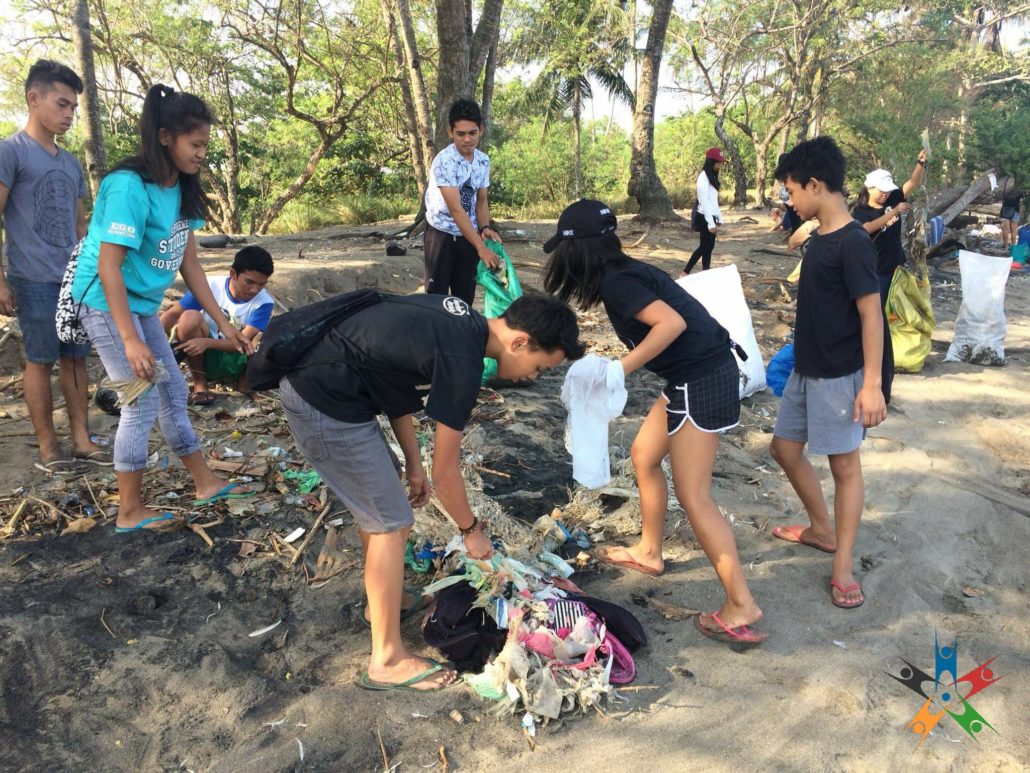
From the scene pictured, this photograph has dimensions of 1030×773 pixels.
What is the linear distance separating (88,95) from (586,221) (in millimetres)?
5386

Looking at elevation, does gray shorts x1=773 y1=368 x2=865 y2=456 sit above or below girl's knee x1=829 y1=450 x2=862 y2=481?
above

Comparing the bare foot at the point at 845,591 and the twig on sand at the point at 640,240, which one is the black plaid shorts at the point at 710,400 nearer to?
the bare foot at the point at 845,591

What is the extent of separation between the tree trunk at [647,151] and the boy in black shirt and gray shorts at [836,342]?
11246 millimetres

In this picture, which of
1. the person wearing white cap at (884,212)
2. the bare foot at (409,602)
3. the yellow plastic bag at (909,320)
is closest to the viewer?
the bare foot at (409,602)

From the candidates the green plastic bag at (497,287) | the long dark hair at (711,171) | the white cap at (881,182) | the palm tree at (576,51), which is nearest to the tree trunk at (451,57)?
the long dark hair at (711,171)

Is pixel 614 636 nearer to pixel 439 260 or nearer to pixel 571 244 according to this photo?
pixel 571 244

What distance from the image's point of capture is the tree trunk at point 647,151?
13320mm

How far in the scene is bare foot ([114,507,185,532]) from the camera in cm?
312

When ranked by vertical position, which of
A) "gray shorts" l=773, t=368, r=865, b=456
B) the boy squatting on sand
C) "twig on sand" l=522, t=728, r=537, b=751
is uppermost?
the boy squatting on sand

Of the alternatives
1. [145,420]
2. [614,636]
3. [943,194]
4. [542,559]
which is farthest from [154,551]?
[943,194]

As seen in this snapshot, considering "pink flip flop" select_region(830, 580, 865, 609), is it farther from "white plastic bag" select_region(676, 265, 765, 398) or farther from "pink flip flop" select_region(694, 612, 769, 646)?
"white plastic bag" select_region(676, 265, 765, 398)

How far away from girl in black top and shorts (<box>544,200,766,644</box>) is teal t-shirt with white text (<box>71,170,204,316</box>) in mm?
1619

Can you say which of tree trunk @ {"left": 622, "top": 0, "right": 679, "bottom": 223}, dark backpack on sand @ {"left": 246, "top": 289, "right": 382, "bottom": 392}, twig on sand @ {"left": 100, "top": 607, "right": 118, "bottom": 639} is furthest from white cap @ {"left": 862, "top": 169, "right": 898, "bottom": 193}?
tree trunk @ {"left": 622, "top": 0, "right": 679, "bottom": 223}

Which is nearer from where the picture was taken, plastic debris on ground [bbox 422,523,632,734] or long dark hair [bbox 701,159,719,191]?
plastic debris on ground [bbox 422,523,632,734]
